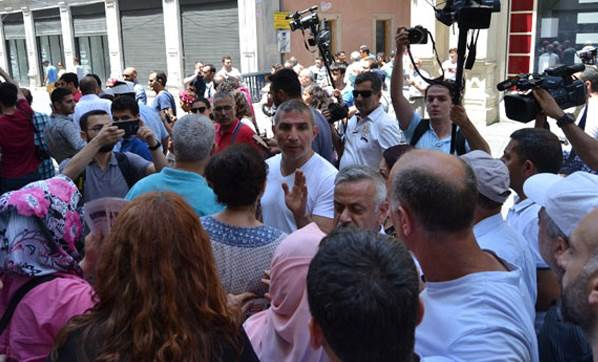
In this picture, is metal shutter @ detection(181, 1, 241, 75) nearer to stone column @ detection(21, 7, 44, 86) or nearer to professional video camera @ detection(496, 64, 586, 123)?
stone column @ detection(21, 7, 44, 86)

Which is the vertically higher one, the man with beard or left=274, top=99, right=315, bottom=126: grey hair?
left=274, top=99, right=315, bottom=126: grey hair

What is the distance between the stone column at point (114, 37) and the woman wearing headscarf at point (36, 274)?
79.0 feet

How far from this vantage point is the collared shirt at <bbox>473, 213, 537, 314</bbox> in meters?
2.41

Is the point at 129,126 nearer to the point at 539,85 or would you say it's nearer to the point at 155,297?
the point at 155,297

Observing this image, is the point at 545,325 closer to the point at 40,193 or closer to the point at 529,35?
the point at 40,193

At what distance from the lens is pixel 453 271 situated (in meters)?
1.94

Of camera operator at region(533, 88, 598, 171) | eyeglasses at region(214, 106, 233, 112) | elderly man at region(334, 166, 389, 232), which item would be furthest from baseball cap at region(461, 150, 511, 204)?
eyeglasses at region(214, 106, 233, 112)

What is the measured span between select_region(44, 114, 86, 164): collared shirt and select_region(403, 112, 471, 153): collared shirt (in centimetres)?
288

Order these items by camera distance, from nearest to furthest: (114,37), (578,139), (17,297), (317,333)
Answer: (317,333)
(17,297)
(578,139)
(114,37)

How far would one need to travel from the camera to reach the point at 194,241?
1811 mm

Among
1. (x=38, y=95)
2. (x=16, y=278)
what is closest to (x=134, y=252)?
(x=16, y=278)

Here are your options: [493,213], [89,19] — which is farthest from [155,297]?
[89,19]

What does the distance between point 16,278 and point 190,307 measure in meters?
1.02

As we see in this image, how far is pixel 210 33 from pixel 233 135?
17227 millimetres
